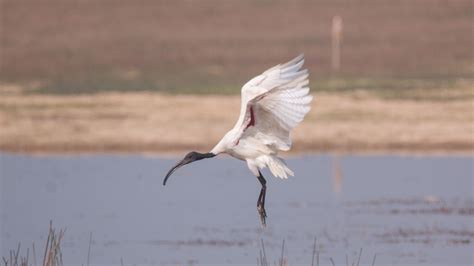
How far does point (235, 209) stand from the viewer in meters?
17.7

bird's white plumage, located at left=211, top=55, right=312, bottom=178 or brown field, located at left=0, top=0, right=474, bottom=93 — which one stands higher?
brown field, located at left=0, top=0, right=474, bottom=93

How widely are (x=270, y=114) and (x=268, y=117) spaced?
5 centimetres

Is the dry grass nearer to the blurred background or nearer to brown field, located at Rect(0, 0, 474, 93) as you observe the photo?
the blurred background

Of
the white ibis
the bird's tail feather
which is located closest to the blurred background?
the bird's tail feather

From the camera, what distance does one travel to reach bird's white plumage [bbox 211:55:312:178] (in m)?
11.5

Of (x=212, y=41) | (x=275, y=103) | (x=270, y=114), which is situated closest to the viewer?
(x=275, y=103)

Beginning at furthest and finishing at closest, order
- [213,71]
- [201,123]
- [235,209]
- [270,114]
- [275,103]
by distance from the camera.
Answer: [213,71], [201,123], [235,209], [270,114], [275,103]

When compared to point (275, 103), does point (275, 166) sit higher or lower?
lower

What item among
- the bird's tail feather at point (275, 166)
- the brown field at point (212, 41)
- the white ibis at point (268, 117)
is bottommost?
the bird's tail feather at point (275, 166)

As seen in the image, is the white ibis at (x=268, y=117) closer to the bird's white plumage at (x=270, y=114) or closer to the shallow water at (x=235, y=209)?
the bird's white plumage at (x=270, y=114)

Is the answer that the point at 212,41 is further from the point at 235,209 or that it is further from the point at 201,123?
the point at 235,209

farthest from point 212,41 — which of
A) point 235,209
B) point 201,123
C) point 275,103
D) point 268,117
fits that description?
point 275,103

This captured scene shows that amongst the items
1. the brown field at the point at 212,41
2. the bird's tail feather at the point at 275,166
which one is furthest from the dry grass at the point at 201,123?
the bird's tail feather at the point at 275,166

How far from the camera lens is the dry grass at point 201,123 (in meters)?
24.1
